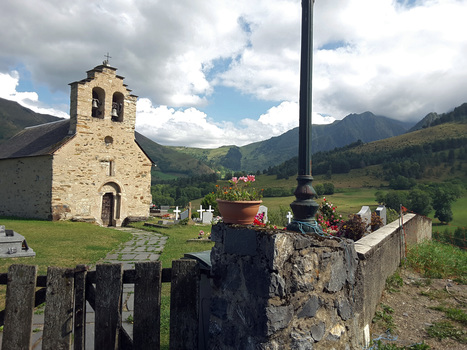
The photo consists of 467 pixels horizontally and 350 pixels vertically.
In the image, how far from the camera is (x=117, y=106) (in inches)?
760

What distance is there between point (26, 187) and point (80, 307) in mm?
18549

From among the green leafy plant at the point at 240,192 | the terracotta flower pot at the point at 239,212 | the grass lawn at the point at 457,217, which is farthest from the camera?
the grass lawn at the point at 457,217

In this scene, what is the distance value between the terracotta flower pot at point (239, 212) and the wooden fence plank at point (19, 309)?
5.74 feet

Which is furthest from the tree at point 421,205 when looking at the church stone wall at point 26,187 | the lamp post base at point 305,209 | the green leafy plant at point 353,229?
the lamp post base at point 305,209

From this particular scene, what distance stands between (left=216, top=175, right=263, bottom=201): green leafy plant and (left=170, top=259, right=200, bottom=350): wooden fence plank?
0.79 metres

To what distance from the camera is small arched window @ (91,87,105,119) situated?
18.1m

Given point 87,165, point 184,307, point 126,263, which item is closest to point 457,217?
point 87,165

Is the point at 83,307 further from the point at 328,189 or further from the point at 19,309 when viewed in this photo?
the point at 328,189

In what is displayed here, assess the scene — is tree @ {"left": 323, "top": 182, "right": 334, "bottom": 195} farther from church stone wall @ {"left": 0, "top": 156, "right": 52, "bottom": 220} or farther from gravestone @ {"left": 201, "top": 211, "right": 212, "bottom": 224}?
church stone wall @ {"left": 0, "top": 156, "right": 52, "bottom": 220}

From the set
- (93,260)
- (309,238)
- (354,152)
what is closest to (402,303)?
(309,238)

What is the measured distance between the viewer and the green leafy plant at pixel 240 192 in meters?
3.20

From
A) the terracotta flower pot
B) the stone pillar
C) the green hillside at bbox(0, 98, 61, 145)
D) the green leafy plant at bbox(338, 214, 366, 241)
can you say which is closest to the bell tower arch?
the green leafy plant at bbox(338, 214, 366, 241)

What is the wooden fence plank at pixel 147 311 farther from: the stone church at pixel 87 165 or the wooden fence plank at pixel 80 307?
the stone church at pixel 87 165

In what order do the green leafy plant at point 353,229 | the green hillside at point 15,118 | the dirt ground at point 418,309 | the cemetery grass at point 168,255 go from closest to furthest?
the dirt ground at point 418,309 → the cemetery grass at point 168,255 → the green leafy plant at point 353,229 → the green hillside at point 15,118
